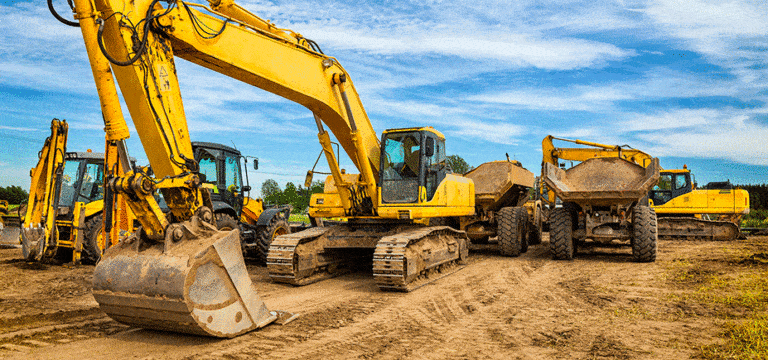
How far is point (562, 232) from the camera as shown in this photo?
1162 cm

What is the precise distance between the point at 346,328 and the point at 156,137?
279 cm

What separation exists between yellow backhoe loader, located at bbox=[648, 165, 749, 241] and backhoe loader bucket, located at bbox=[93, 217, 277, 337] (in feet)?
48.4

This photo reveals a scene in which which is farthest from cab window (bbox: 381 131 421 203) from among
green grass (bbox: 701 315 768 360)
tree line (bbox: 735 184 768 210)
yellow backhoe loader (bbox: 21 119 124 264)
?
tree line (bbox: 735 184 768 210)

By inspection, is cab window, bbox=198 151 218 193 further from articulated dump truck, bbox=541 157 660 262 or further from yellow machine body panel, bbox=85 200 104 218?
articulated dump truck, bbox=541 157 660 262

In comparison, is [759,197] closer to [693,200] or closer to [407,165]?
[693,200]

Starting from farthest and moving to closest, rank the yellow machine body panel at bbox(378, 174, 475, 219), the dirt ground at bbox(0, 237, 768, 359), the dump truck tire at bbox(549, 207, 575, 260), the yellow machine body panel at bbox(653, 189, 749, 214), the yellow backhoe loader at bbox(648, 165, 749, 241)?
1. the yellow machine body panel at bbox(653, 189, 749, 214)
2. the yellow backhoe loader at bbox(648, 165, 749, 241)
3. the dump truck tire at bbox(549, 207, 575, 260)
4. the yellow machine body panel at bbox(378, 174, 475, 219)
5. the dirt ground at bbox(0, 237, 768, 359)

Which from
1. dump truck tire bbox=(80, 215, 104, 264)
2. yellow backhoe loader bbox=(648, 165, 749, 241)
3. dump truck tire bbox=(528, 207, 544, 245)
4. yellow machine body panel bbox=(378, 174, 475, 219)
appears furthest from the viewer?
yellow backhoe loader bbox=(648, 165, 749, 241)

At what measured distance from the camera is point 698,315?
6.41m

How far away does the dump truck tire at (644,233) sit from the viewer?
11.0 m

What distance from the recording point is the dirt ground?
4.93 meters

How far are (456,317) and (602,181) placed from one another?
7219mm

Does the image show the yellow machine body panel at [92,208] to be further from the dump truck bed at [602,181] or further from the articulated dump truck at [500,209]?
the dump truck bed at [602,181]

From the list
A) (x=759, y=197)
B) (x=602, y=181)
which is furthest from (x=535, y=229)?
(x=759, y=197)

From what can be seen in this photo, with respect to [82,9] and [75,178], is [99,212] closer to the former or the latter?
[75,178]
